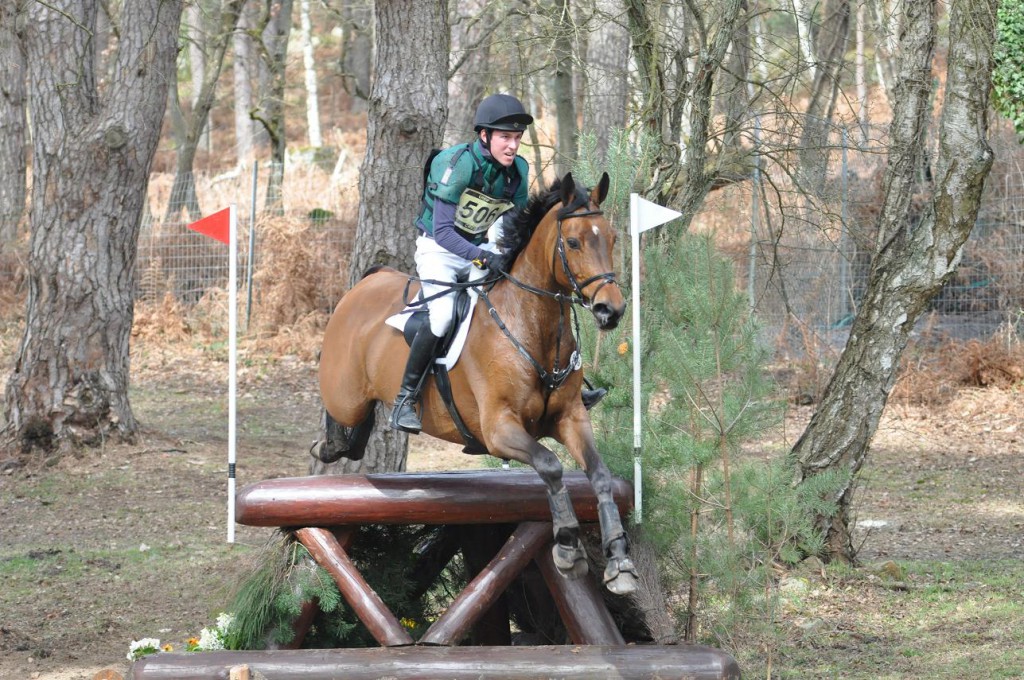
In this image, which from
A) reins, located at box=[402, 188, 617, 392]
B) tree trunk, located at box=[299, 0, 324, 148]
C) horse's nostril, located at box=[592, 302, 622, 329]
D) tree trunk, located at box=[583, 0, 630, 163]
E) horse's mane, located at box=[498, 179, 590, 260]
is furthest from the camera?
tree trunk, located at box=[299, 0, 324, 148]

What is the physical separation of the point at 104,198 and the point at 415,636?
5683mm

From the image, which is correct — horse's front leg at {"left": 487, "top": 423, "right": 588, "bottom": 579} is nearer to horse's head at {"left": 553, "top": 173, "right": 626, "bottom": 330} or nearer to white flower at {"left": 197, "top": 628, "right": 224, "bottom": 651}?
horse's head at {"left": 553, "top": 173, "right": 626, "bottom": 330}

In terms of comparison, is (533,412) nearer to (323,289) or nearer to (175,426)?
(175,426)

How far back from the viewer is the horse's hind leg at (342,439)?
6141mm

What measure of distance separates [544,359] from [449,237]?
2.45 ft

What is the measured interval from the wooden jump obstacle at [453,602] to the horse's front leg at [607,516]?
0.89 feet

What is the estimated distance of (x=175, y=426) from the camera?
1184 centimetres

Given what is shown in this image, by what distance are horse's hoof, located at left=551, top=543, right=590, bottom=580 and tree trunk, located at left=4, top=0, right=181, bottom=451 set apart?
21.1ft

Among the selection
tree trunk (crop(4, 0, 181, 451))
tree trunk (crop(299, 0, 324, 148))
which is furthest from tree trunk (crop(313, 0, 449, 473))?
tree trunk (crop(299, 0, 324, 148))

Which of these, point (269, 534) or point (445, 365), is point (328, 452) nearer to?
point (445, 365)

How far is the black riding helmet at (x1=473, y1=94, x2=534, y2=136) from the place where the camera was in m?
5.05

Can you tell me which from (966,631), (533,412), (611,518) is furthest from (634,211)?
(966,631)

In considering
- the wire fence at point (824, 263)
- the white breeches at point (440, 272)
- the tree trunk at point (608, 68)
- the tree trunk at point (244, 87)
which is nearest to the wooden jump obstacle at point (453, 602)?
the white breeches at point (440, 272)

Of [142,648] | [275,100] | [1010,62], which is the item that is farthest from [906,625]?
[275,100]
